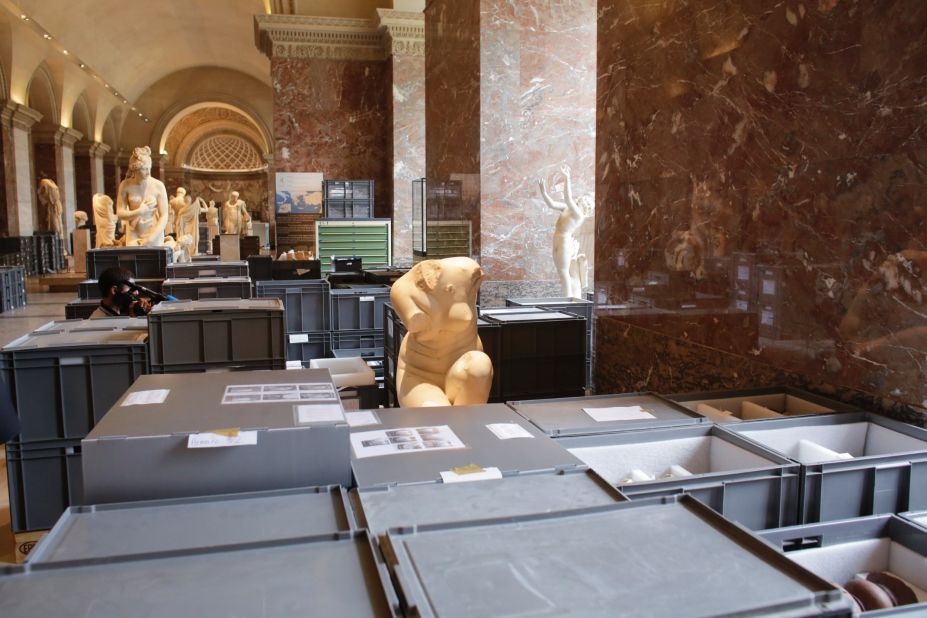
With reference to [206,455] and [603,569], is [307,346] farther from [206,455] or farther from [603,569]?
[603,569]

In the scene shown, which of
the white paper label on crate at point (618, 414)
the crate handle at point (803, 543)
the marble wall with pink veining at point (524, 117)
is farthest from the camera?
the marble wall with pink veining at point (524, 117)

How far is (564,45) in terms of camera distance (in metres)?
8.31

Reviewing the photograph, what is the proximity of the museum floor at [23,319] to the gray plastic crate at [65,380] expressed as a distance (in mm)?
890

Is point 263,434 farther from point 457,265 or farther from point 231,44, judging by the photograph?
point 231,44

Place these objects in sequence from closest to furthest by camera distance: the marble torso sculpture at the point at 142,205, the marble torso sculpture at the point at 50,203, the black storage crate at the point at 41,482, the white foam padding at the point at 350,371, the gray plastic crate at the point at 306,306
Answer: the black storage crate at the point at 41,482 < the white foam padding at the point at 350,371 < the gray plastic crate at the point at 306,306 < the marble torso sculpture at the point at 142,205 < the marble torso sculpture at the point at 50,203

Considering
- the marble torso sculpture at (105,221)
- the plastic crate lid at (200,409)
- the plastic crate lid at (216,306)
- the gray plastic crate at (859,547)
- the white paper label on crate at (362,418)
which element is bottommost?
the gray plastic crate at (859,547)

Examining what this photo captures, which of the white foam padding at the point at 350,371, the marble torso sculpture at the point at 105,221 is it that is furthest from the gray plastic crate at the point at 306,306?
the marble torso sculpture at the point at 105,221

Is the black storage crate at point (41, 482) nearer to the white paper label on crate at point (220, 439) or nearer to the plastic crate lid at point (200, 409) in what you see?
the plastic crate lid at point (200, 409)

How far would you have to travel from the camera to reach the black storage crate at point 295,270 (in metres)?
11.6

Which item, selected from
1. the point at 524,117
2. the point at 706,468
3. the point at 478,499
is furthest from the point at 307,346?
the point at 478,499

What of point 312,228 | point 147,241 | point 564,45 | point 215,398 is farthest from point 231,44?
point 215,398

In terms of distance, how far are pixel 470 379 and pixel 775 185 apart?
5.87 feet

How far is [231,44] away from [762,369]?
109ft

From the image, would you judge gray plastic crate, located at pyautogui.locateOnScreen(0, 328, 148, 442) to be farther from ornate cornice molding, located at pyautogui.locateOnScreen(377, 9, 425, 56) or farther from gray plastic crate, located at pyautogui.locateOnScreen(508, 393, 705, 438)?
ornate cornice molding, located at pyautogui.locateOnScreen(377, 9, 425, 56)
